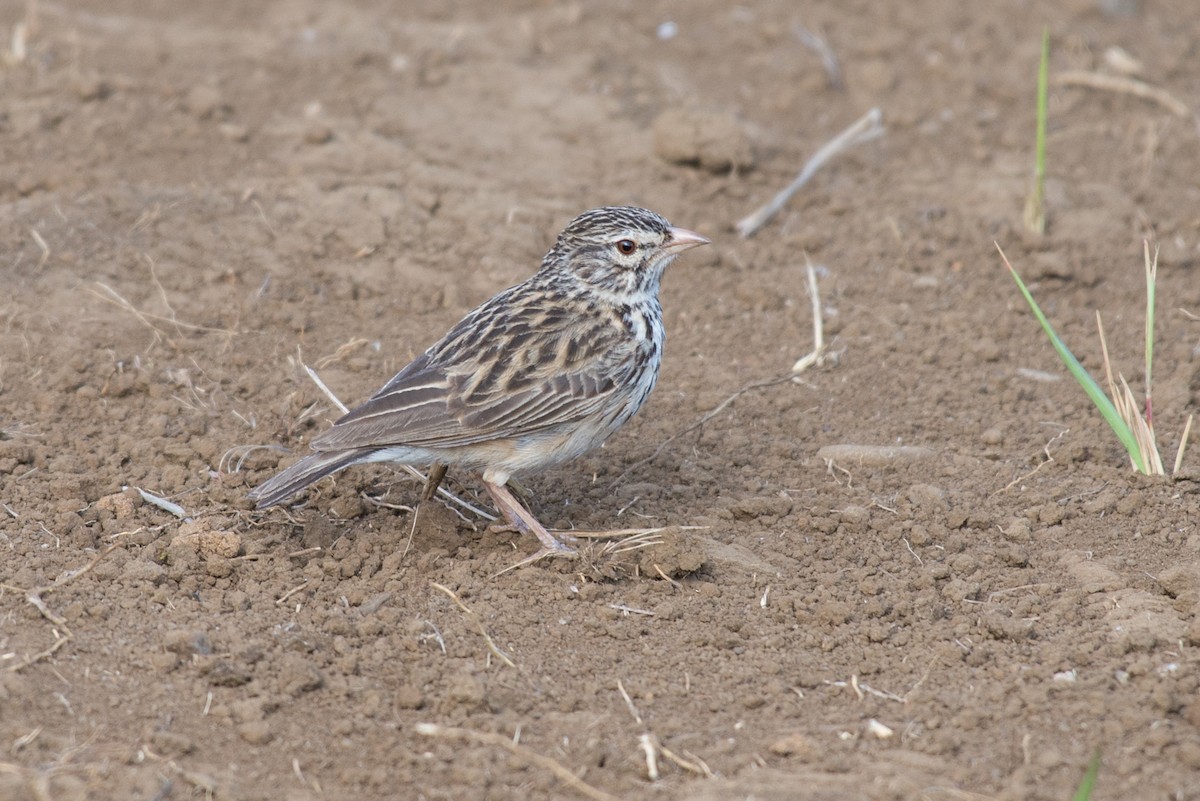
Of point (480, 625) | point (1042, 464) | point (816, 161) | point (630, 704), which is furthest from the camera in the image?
point (816, 161)

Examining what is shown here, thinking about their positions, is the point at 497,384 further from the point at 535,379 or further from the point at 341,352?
the point at 341,352

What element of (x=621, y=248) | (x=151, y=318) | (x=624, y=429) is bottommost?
(x=624, y=429)

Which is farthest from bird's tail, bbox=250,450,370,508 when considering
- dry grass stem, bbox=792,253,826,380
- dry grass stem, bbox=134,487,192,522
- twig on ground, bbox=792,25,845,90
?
twig on ground, bbox=792,25,845,90

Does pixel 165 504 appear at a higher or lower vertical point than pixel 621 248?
lower

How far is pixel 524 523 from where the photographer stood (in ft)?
20.0

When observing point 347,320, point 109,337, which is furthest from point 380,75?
point 109,337

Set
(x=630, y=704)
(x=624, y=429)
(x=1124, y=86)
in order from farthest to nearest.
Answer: (x=1124, y=86) < (x=624, y=429) < (x=630, y=704)

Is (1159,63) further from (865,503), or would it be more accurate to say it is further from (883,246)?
(865,503)

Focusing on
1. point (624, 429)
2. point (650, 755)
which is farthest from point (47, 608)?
point (624, 429)

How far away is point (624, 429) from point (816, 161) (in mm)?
2973

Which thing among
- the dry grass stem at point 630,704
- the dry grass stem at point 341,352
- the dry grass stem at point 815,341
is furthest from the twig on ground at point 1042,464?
the dry grass stem at point 341,352

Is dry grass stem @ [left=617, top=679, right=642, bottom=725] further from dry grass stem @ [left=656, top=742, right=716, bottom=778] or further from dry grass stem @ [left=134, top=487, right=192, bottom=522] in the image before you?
dry grass stem @ [left=134, top=487, right=192, bottom=522]

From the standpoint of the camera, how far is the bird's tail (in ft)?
18.5

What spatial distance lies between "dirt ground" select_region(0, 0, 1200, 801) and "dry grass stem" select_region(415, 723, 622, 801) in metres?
0.03
